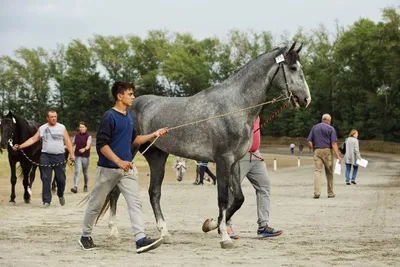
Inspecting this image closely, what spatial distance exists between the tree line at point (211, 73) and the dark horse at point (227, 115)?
69477 mm

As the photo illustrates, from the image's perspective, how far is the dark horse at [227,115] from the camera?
10.8 metres

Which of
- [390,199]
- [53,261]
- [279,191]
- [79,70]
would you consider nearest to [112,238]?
[53,261]

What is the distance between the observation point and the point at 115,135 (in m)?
9.76

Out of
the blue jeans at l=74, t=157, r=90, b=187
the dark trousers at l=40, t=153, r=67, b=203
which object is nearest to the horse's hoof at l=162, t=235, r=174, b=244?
the dark trousers at l=40, t=153, r=67, b=203

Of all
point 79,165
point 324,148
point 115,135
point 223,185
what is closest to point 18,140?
point 79,165

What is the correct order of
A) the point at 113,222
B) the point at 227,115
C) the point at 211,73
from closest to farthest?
the point at 227,115
the point at 113,222
the point at 211,73

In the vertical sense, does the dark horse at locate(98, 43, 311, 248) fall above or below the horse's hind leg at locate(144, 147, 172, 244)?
above

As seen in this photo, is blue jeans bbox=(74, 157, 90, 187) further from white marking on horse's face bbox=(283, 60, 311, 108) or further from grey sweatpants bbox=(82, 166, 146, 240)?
grey sweatpants bbox=(82, 166, 146, 240)

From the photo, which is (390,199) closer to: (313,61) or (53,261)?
(53,261)

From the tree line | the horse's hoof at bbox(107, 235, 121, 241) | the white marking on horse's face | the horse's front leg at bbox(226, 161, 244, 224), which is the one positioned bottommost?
the horse's hoof at bbox(107, 235, 121, 241)

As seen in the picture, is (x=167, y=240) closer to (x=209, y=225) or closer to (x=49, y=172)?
(x=209, y=225)

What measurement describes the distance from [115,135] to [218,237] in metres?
2.67

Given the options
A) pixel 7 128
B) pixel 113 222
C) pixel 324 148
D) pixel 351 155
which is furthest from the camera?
pixel 351 155

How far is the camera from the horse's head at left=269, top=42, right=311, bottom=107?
11016 millimetres
